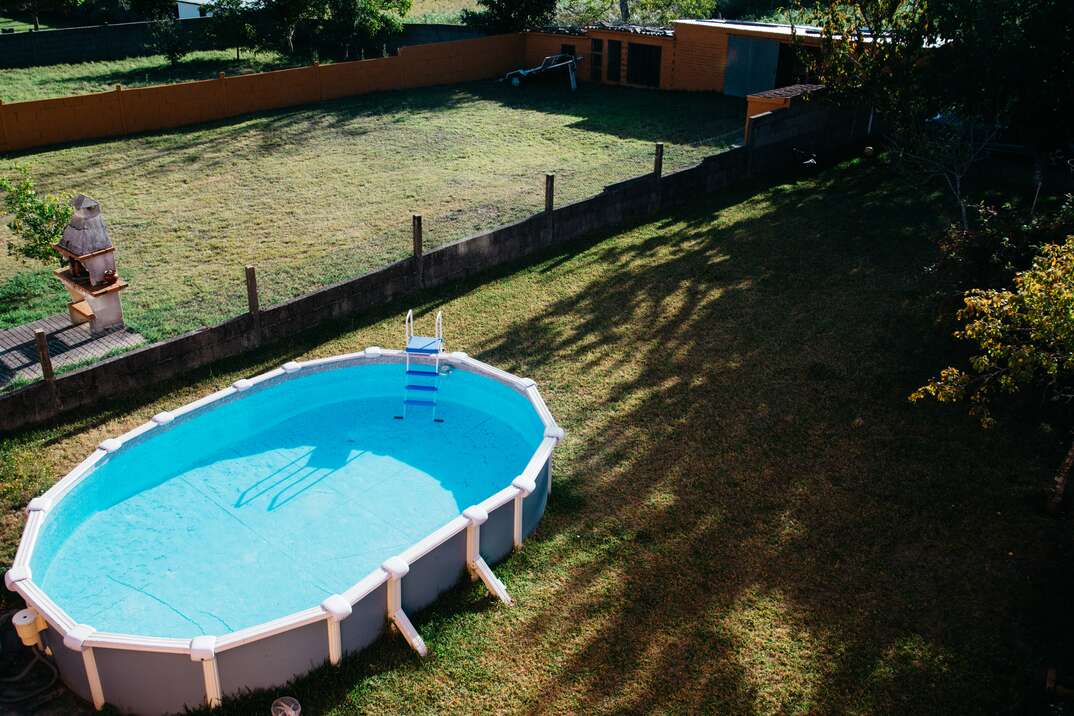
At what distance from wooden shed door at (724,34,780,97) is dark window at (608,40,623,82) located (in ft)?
13.8

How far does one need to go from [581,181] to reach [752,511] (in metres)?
12.6

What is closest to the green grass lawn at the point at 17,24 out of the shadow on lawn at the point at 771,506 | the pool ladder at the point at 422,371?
the shadow on lawn at the point at 771,506

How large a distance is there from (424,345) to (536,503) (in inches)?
139

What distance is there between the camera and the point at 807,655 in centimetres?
859

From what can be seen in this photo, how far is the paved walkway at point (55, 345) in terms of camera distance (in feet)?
42.0

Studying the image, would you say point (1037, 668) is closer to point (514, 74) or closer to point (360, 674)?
point (360, 674)

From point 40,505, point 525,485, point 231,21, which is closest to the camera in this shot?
point 40,505

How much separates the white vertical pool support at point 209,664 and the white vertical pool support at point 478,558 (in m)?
2.70

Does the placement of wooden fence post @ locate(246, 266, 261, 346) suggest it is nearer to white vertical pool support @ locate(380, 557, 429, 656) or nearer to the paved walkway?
the paved walkway

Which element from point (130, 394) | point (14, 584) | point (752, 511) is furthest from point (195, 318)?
point (752, 511)

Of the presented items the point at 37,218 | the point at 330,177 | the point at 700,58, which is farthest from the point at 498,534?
the point at 700,58

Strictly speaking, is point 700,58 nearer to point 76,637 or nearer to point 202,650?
point 202,650

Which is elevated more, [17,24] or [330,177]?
[17,24]

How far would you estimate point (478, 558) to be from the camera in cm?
945
